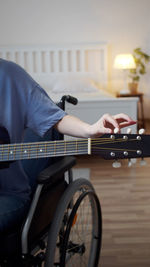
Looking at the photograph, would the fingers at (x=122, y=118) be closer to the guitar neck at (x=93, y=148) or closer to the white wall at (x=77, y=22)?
the guitar neck at (x=93, y=148)

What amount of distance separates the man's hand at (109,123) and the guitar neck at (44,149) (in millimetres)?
77

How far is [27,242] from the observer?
118 cm

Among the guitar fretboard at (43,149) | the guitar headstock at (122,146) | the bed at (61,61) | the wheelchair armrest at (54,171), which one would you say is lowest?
the bed at (61,61)

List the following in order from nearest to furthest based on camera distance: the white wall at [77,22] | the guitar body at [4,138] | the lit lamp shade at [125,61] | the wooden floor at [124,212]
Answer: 1. the guitar body at [4,138]
2. the wooden floor at [124,212]
3. the lit lamp shade at [125,61]
4. the white wall at [77,22]

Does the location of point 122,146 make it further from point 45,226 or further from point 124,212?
point 124,212

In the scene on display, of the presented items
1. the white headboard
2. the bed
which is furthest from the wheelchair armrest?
the white headboard

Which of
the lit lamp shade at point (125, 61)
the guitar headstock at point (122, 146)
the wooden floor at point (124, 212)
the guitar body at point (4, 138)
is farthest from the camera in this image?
the lit lamp shade at point (125, 61)

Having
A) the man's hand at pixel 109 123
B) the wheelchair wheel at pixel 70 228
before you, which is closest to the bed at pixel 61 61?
the wheelchair wheel at pixel 70 228

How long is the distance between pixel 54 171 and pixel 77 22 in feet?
14.9

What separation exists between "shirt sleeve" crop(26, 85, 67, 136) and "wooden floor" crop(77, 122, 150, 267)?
806 millimetres

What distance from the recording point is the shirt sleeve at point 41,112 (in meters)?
A: 1.39

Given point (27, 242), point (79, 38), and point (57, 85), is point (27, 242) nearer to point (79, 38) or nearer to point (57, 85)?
point (57, 85)

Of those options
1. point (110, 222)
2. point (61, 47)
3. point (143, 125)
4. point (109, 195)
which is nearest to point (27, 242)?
point (110, 222)

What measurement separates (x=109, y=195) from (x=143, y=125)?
2.53m
